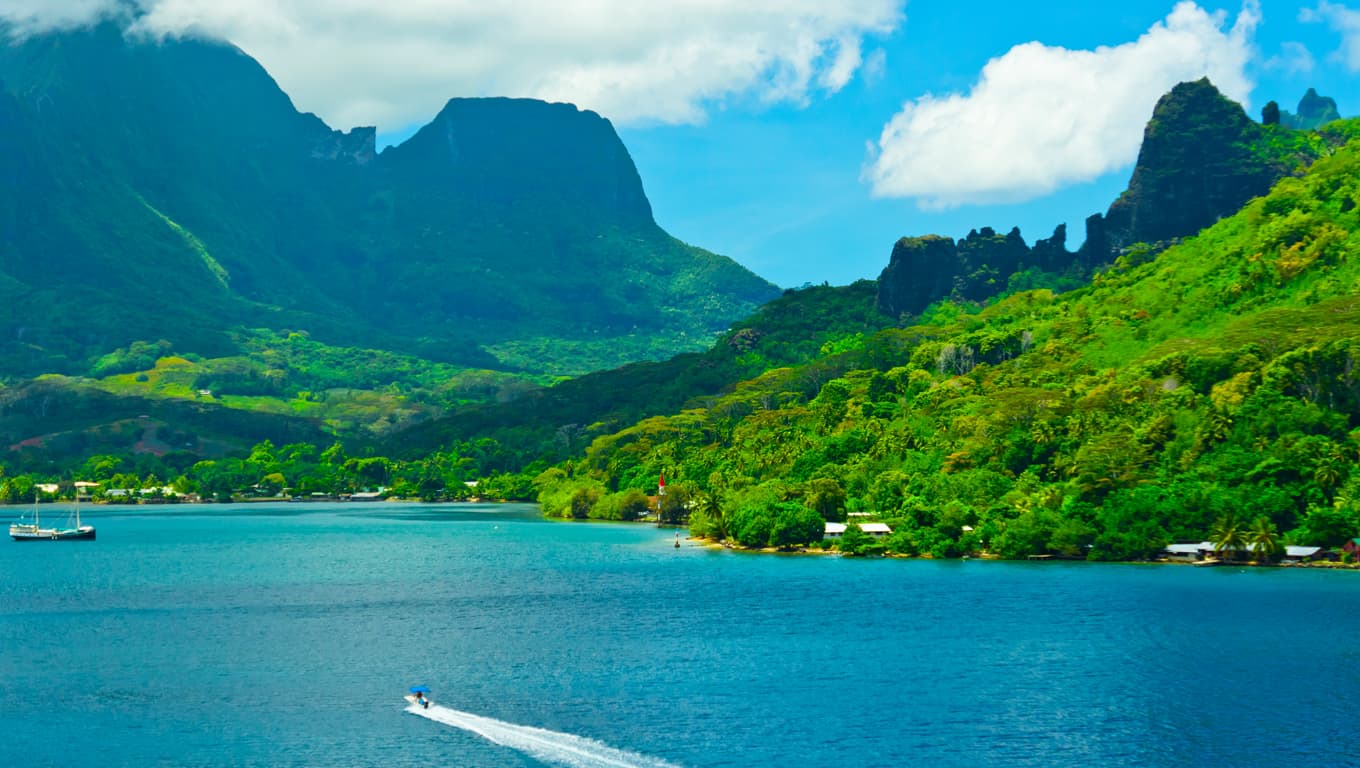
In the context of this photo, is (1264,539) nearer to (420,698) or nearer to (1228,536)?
(1228,536)

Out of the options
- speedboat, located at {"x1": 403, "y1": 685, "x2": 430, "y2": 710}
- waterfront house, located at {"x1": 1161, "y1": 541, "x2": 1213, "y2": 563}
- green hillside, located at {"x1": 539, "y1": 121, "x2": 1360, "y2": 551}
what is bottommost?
speedboat, located at {"x1": 403, "y1": 685, "x2": 430, "y2": 710}

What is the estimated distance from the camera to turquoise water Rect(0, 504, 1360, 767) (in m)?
69.9

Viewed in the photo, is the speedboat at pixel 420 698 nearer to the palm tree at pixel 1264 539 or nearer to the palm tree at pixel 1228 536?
the palm tree at pixel 1228 536

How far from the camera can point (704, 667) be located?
297 ft

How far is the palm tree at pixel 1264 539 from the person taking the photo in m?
136

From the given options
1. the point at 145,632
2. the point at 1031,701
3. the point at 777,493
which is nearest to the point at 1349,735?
the point at 1031,701

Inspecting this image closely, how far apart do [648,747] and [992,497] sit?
108 metres

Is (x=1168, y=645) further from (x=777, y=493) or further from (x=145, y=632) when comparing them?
(x=777, y=493)

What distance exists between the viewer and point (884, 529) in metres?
166

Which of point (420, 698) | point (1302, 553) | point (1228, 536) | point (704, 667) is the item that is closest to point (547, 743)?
point (420, 698)

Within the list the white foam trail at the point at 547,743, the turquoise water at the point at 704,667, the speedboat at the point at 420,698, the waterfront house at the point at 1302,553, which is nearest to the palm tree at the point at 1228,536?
the waterfront house at the point at 1302,553

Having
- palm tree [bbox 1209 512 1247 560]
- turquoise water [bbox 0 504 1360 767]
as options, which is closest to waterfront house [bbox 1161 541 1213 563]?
palm tree [bbox 1209 512 1247 560]

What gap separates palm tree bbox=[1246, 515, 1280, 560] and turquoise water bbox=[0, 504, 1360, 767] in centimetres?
486

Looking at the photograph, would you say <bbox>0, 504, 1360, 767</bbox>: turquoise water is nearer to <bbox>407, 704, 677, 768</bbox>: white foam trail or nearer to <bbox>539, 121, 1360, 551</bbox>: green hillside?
<bbox>407, 704, 677, 768</bbox>: white foam trail
